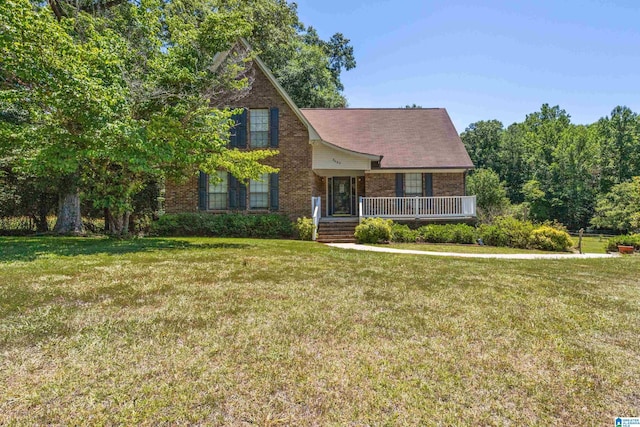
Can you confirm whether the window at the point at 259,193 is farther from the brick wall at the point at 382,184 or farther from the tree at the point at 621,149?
the tree at the point at 621,149

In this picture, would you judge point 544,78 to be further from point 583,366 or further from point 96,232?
point 96,232

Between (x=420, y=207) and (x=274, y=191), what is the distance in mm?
6887

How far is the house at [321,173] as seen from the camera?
50.8 ft

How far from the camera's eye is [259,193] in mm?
15758

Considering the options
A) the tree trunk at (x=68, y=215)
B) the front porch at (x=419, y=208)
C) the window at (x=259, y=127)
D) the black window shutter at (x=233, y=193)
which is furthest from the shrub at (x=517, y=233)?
the tree trunk at (x=68, y=215)

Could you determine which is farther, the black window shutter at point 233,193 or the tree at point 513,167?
the tree at point 513,167

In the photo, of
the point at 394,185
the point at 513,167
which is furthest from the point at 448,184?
the point at 513,167

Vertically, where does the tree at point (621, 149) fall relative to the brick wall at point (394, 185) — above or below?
above

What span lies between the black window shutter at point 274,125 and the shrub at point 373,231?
548 cm

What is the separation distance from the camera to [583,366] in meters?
3.15

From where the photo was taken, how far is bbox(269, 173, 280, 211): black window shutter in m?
15.5

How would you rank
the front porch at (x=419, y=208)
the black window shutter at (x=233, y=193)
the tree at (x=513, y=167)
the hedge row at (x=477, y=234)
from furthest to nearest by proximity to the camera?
the tree at (x=513, y=167) < the front porch at (x=419, y=208) < the black window shutter at (x=233, y=193) < the hedge row at (x=477, y=234)

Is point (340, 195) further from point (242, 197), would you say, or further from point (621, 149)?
point (621, 149)

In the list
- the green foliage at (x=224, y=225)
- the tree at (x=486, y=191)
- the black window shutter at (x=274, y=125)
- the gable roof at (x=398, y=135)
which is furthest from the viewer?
the tree at (x=486, y=191)
